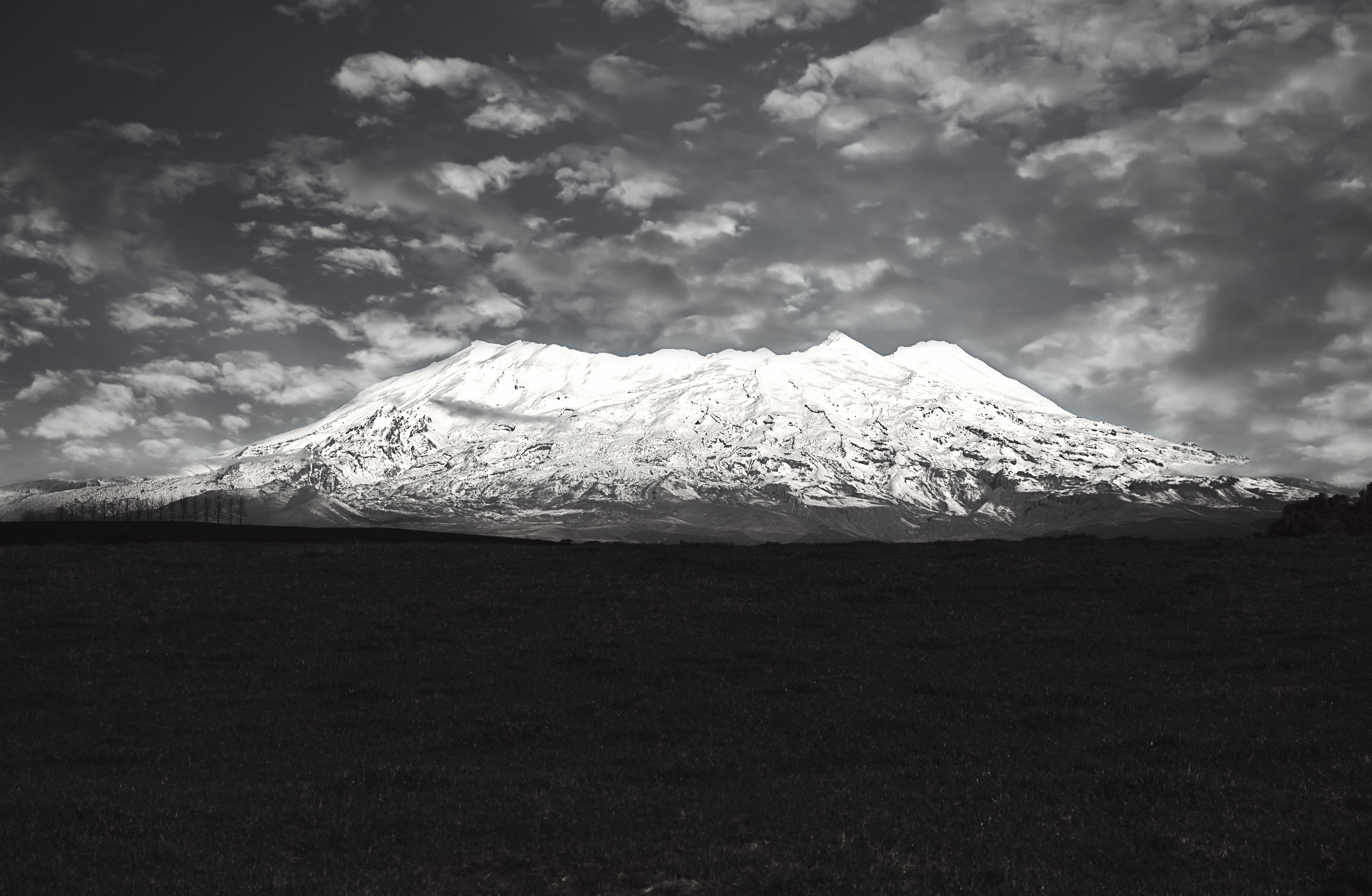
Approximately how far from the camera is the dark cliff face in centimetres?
5988

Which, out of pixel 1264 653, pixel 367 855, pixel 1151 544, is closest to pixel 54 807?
pixel 367 855

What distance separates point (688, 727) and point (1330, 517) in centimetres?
5523

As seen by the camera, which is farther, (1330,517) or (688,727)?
(1330,517)

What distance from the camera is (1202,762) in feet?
64.2

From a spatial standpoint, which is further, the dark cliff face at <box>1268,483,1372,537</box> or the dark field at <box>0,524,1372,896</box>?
the dark cliff face at <box>1268,483,1372,537</box>

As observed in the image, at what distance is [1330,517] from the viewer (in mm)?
61500

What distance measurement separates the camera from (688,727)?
75.5 ft

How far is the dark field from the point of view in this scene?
570 inches

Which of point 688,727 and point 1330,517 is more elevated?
point 1330,517

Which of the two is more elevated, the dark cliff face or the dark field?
the dark cliff face

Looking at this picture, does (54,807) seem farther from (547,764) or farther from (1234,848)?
(1234,848)

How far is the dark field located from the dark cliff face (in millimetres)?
17402

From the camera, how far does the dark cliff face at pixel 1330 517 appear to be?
59875mm

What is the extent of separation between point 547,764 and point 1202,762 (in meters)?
12.9
